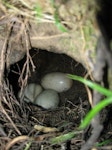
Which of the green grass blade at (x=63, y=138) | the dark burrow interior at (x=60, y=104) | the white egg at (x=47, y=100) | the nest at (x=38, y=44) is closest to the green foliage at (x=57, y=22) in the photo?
the nest at (x=38, y=44)

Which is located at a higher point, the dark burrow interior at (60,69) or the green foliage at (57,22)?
the green foliage at (57,22)

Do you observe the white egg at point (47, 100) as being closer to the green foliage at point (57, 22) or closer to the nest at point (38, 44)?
the nest at point (38, 44)

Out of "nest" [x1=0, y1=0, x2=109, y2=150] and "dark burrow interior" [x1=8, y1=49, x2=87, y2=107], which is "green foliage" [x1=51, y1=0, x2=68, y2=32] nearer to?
"nest" [x1=0, y1=0, x2=109, y2=150]

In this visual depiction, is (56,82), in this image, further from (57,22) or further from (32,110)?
(57,22)

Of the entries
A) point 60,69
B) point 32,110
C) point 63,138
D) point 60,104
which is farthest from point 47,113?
point 63,138

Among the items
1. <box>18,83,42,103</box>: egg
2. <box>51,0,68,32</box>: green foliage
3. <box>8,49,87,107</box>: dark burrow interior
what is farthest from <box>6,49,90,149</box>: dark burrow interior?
<box>51,0,68,32</box>: green foliage

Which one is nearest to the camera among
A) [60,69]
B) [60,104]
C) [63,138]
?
[63,138]

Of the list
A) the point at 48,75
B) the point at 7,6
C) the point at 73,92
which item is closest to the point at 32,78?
the point at 48,75
